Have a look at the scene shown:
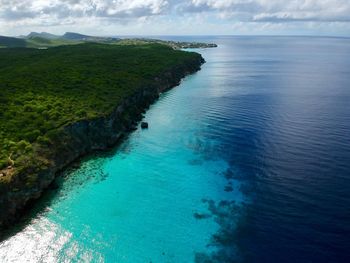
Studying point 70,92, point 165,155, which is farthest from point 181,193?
point 70,92

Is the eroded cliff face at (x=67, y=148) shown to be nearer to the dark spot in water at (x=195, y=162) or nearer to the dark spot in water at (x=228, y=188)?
the dark spot in water at (x=195, y=162)

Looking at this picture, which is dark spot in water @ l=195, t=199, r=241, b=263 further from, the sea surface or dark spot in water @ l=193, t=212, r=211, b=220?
dark spot in water @ l=193, t=212, r=211, b=220

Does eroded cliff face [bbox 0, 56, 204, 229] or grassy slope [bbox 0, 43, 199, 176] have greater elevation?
grassy slope [bbox 0, 43, 199, 176]

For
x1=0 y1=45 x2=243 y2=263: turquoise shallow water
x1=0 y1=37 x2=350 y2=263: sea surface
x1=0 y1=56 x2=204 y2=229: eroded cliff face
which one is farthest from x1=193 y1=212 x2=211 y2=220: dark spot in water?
x1=0 y1=56 x2=204 y2=229: eroded cliff face

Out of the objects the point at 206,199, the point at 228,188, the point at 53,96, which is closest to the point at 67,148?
the point at 53,96

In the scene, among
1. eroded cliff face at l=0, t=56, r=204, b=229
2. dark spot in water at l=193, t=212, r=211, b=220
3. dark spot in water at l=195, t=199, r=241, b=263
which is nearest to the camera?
dark spot in water at l=195, t=199, r=241, b=263

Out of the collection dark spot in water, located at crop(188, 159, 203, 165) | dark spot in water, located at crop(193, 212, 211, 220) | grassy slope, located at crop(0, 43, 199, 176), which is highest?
grassy slope, located at crop(0, 43, 199, 176)

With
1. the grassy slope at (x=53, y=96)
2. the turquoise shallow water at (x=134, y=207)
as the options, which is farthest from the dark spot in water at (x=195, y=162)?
the grassy slope at (x=53, y=96)

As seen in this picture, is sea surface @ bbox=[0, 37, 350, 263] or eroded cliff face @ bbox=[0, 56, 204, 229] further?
eroded cliff face @ bbox=[0, 56, 204, 229]

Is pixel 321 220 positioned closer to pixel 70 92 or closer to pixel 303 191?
pixel 303 191
